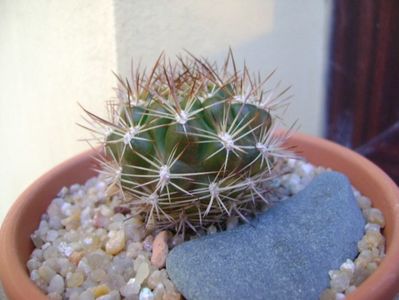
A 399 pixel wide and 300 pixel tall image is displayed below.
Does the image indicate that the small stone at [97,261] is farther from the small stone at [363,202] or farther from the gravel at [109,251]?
the small stone at [363,202]

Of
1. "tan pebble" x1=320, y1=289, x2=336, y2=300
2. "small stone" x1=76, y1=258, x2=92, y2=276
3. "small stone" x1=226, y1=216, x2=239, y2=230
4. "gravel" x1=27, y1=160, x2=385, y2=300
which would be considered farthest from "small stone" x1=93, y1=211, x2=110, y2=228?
"tan pebble" x1=320, y1=289, x2=336, y2=300

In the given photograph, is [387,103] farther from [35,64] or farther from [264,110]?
[35,64]

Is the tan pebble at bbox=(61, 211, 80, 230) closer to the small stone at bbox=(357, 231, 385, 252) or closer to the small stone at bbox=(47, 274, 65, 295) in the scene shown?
the small stone at bbox=(47, 274, 65, 295)

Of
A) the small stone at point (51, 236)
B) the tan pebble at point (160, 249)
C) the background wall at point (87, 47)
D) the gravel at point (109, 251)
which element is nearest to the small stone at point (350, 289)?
the gravel at point (109, 251)

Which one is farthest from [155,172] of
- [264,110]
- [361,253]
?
[361,253]

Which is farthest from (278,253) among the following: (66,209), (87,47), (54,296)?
(87,47)

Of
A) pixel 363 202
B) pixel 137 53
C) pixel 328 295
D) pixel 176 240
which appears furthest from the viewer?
pixel 137 53

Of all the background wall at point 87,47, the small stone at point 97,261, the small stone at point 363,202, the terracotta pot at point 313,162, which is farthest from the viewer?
the background wall at point 87,47

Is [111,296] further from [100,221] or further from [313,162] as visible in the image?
[313,162]
